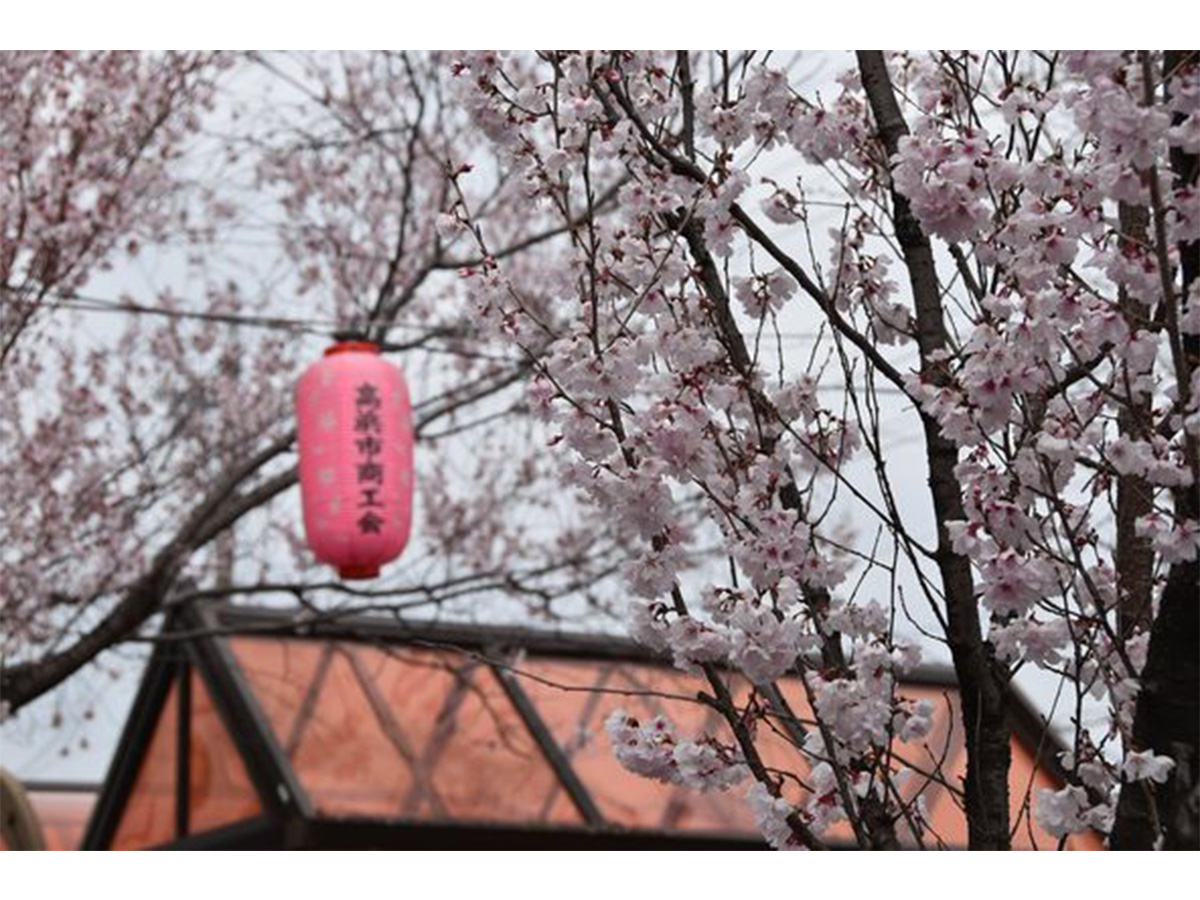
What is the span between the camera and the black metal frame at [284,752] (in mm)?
5320

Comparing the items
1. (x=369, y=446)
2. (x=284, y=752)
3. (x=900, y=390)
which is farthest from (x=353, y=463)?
(x=900, y=390)

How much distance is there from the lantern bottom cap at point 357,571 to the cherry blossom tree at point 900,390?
2.10m

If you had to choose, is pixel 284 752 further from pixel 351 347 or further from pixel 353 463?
pixel 351 347

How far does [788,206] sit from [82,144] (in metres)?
3.64

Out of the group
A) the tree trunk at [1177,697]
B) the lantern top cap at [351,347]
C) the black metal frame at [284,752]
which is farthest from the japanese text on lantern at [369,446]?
the tree trunk at [1177,697]

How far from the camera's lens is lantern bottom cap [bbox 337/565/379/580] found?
449 cm

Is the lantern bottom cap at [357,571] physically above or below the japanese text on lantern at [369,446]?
below

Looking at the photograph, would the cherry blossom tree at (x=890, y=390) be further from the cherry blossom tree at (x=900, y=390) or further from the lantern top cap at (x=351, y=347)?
the lantern top cap at (x=351, y=347)

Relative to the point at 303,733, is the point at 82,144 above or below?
above

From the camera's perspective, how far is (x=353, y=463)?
4469 mm

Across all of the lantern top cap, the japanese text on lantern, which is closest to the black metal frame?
the japanese text on lantern

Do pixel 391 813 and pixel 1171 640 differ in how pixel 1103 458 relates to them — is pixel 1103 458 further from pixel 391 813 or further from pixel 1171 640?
pixel 391 813
